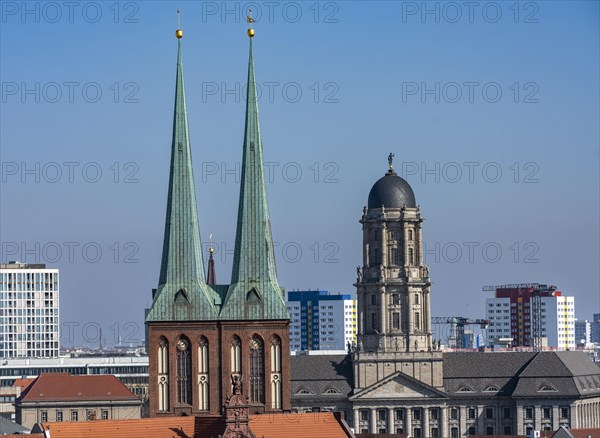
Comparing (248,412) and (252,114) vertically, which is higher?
(252,114)

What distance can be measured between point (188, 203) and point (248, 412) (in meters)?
15.1

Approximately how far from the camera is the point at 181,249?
120000 millimetres

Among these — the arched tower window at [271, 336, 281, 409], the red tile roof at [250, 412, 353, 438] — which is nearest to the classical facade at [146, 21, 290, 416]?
the arched tower window at [271, 336, 281, 409]

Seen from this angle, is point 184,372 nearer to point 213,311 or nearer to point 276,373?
point 213,311

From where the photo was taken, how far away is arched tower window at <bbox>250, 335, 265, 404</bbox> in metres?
118

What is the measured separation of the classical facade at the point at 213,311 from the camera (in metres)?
118

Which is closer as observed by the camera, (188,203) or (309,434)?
(309,434)

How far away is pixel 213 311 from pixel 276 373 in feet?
15.8

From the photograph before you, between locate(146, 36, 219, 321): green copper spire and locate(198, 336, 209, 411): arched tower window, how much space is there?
1.52m

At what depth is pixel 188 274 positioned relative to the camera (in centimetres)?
11981

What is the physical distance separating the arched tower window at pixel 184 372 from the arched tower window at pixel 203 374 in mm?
538

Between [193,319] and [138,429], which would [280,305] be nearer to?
[193,319]

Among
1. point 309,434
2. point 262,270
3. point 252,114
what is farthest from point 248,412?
point 252,114

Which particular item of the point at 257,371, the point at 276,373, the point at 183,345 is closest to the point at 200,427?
the point at 257,371
